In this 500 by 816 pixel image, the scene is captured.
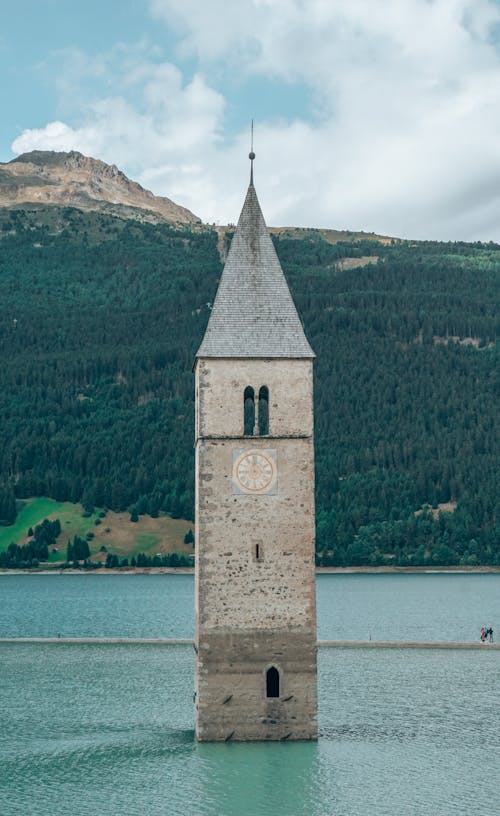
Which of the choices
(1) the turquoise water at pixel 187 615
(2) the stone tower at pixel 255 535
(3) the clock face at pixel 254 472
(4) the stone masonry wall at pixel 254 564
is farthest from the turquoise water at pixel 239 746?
(1) the turquoise water at pixel 187 615

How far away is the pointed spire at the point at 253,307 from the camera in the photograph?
49.0 m

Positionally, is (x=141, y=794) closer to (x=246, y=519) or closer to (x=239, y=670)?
(x=239, y=670)

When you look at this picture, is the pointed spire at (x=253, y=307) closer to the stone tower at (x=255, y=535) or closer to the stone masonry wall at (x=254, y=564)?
the stone tower at (x=255, y=535)

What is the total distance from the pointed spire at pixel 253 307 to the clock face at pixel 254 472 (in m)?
3.60

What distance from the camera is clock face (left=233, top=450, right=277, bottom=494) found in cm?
4841

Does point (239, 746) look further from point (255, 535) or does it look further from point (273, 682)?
point (255, 535)

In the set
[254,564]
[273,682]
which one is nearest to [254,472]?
[254,564]

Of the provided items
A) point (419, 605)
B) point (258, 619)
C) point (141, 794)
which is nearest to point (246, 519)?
point (258, 619)

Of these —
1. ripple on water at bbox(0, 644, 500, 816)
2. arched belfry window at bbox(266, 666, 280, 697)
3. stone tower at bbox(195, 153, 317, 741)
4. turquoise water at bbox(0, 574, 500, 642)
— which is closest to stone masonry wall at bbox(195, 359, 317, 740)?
stone tower at bbox(195, 153, 317, 741)

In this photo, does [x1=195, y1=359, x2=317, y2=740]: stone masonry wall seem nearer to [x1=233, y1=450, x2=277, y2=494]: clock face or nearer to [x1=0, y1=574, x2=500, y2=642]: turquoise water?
[x1=233, y1=450, x2=277, y2=494]: clock face

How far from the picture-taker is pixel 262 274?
166 ft

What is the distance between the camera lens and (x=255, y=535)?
4828cm

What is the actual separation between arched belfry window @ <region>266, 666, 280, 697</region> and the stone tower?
4 centimetres

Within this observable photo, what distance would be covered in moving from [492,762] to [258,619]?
393 inches
